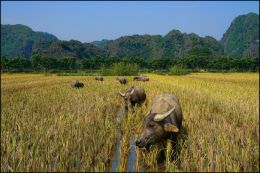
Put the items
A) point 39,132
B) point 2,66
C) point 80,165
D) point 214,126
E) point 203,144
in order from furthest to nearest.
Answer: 1. point 2,66
2. point 214,126
3. point 39,132
4. point 203,144
5. point 80,165

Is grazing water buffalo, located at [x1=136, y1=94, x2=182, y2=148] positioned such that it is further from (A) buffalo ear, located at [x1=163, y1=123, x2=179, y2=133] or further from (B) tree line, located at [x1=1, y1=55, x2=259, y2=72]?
(B) tree line, located at [x1=1, y1=55, x2=259, y2=72]

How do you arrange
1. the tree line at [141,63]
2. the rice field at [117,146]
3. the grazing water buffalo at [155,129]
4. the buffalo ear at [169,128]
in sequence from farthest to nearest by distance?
the tree line at [141,63] < the buffalo ear at [169,128] < the grazing water buffalo at [155,129] < the rice field at [117,146]

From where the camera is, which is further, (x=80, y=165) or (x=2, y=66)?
(x=2, y=66)

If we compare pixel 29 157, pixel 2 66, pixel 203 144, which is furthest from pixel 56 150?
pixel 2 66

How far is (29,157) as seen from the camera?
595 centimetres

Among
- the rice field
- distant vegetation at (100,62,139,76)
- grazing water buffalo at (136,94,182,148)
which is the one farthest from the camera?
distant vegetation at (100,62,139,76)

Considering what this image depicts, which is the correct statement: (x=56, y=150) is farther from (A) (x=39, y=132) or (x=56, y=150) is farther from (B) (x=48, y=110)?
→ (B) (x=48, y=110)

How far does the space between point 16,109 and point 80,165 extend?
270 inches

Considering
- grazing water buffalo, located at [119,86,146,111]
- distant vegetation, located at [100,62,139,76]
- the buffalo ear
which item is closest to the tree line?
distant vegetation, located at [100,62,139,76]

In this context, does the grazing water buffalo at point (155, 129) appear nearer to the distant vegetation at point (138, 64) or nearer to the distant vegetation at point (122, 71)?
the distant vegetation at point (122, 71)

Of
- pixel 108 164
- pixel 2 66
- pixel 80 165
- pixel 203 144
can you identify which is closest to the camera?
pixel 80 165

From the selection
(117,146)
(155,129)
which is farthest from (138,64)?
(155,129)

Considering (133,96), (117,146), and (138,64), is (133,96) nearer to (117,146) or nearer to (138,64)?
(117,146)

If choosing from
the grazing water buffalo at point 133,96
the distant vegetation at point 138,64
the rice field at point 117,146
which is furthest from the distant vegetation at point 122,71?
the rice field at point 117,146
